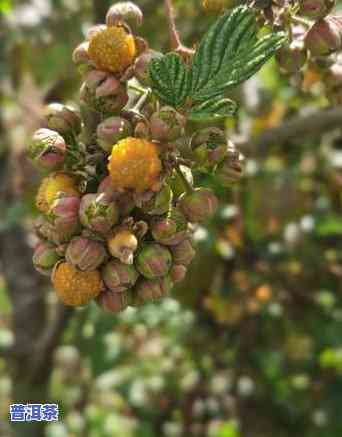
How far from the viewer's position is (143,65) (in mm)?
833

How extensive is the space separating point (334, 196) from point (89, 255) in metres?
1.63

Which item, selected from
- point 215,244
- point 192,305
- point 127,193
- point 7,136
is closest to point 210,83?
point 127,193

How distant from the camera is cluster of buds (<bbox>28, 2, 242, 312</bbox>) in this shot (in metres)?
0.78

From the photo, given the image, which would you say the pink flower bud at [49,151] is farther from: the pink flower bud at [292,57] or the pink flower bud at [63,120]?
the pink flower bud at [292,57]

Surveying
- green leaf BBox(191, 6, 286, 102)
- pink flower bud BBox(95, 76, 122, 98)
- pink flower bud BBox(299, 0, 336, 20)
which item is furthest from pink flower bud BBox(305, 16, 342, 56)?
pink flower bud BBox(95, 76, 122, 98)

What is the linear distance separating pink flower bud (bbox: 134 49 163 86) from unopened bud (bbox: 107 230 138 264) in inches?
6.7

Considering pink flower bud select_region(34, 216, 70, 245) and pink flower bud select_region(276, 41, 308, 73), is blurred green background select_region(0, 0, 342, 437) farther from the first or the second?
pink flower bud select_region(34, 216, 70, 245)

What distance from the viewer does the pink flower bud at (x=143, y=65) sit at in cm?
82

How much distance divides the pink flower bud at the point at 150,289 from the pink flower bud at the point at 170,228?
0.05m

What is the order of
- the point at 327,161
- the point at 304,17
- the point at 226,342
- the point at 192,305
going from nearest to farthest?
the point at 304,17
the point at 192,305
the point at 327,161
the point at 226,342

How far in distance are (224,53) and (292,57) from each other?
0.72ft

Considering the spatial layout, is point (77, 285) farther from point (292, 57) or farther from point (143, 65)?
point (292, 57)

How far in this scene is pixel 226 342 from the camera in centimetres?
254

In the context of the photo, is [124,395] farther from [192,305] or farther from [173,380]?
[192,305]
